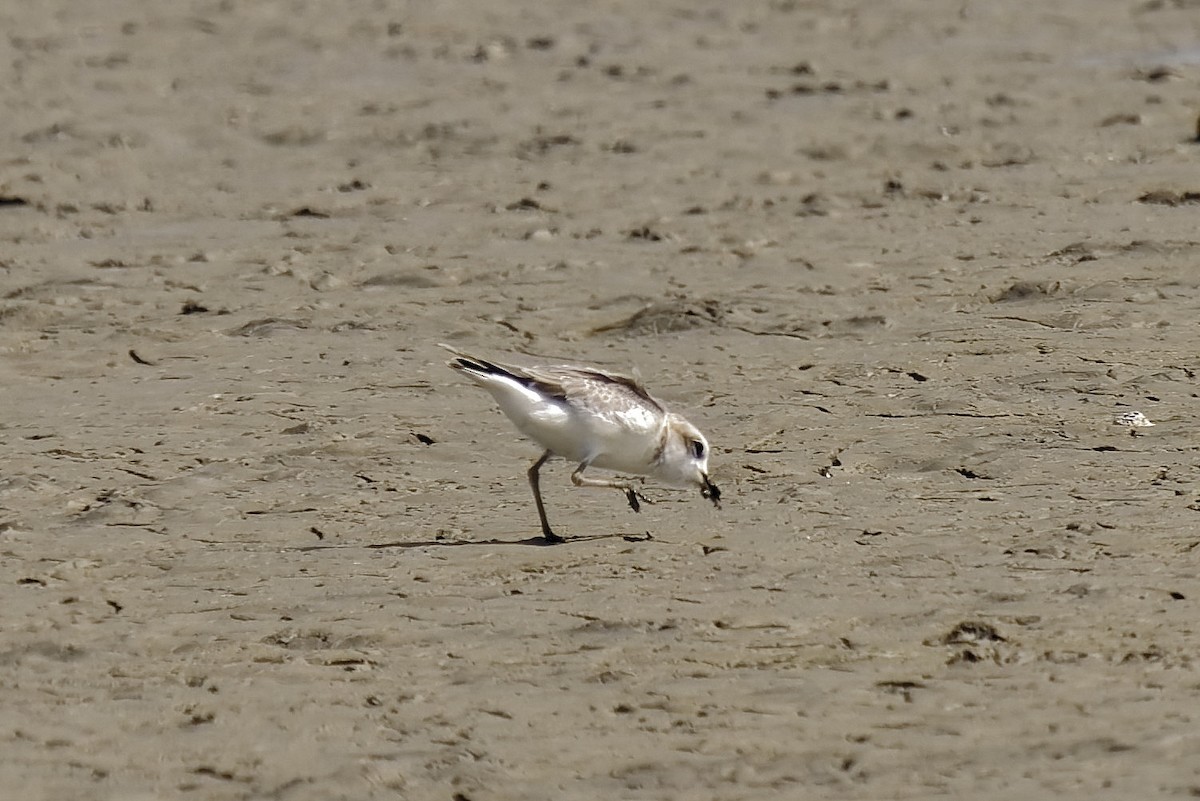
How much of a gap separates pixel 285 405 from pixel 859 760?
3.86 m

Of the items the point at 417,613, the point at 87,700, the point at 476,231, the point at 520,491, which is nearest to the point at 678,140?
the point at 476,231

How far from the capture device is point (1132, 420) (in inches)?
307

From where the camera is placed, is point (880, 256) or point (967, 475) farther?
point (880, 256)

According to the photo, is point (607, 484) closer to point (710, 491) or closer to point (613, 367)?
point (710, 491)

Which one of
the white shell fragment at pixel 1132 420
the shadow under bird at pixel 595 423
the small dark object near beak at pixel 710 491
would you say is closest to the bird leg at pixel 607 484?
the shadow under bird at pixel 595 423

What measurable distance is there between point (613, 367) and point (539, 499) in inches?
74.9

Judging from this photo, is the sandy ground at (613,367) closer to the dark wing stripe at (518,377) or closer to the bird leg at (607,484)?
the bird leg at (607,484)

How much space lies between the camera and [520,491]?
761cm

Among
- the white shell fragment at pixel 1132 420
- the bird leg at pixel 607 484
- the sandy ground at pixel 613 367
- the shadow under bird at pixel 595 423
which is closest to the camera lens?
the sandy ground at pixel 613 367

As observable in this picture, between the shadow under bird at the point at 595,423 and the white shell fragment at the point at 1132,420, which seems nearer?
the shadow under bird at the point at 595,423

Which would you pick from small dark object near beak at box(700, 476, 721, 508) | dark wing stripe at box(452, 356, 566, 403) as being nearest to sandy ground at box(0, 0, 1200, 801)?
small dark object near beak at box(700, 476, 721, 508)

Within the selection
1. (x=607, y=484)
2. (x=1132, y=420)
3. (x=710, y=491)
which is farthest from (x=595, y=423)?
(x=1132, y=420)

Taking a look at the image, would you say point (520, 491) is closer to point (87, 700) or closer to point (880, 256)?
point (87, 700)

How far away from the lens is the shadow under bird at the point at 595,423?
7117mm
